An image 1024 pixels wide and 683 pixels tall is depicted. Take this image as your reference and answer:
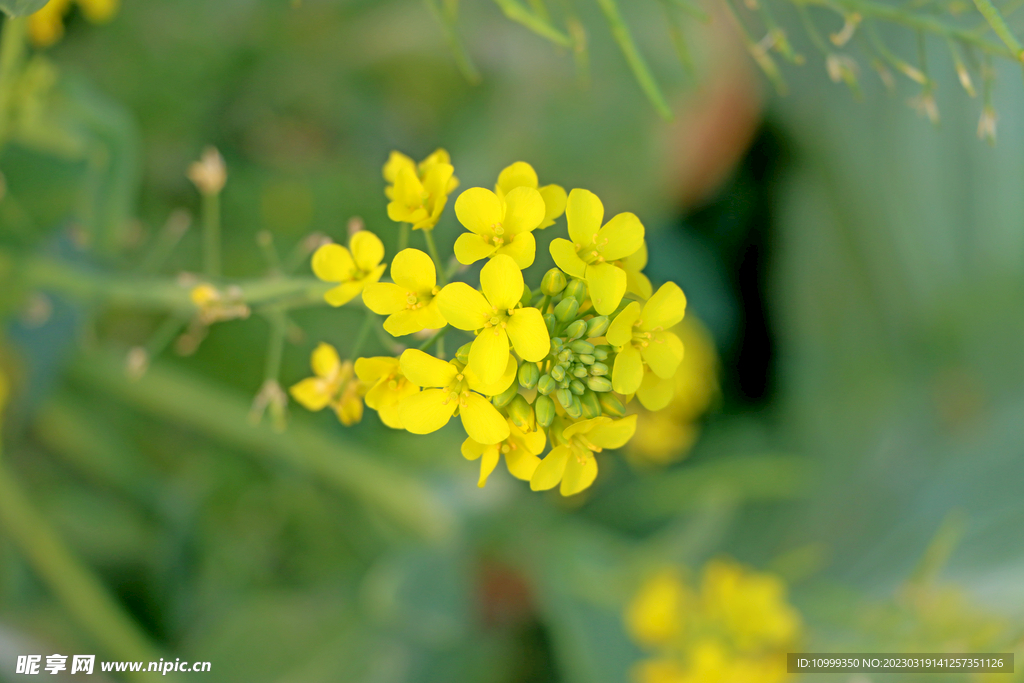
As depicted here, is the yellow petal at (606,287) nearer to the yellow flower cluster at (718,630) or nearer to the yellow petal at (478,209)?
the yellow petal at (478,209)

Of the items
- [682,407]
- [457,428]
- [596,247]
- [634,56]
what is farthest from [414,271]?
[682,407]

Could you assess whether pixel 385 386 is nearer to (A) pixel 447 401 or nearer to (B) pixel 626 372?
(A) pixel 447 401

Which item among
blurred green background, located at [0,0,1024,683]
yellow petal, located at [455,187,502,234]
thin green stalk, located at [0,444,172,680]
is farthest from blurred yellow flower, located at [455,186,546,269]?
thin green stalk, located at [0,444,172,680]

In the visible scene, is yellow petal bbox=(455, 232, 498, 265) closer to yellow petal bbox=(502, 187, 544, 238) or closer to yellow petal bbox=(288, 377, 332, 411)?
yellow petal bbox=(502, 187, 544, 238)

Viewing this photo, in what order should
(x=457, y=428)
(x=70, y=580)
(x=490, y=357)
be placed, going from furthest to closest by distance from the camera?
(x=457, y=428)
(x=70, y=580)
(x=490, y=357)

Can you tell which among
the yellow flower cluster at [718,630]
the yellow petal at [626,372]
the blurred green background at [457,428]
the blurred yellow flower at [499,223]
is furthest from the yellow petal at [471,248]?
the yellow flower cluster at [718,630]

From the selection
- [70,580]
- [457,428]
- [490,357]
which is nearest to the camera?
[490,357]

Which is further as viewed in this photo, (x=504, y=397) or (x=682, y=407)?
(x=682, y=407)

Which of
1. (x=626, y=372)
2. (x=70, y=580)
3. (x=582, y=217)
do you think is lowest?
(x=70, y=580)
